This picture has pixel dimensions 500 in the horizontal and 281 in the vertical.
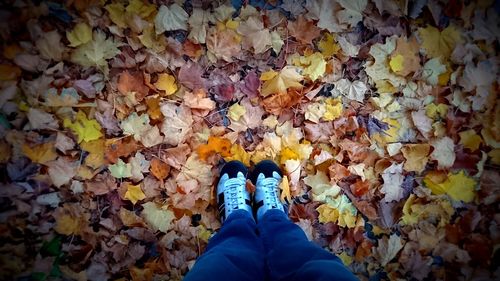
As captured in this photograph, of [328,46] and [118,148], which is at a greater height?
[328,46]

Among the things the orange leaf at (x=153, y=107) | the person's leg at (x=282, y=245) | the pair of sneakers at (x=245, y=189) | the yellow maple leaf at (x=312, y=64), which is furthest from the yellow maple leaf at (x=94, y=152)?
the yellow maple leaf at (x=312, y=64)

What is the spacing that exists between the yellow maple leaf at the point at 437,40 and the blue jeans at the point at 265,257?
941 millimetres

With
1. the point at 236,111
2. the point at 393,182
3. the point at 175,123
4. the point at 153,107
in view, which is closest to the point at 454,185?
the point at 393,182

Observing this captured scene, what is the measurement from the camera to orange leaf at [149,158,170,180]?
4.50 feet

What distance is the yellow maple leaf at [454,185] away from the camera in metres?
1.41

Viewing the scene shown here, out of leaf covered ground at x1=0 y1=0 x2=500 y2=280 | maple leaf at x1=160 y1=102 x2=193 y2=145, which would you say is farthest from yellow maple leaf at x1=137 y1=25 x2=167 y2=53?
maple leaf at x1=160 y1=102 x2=193 y2=145

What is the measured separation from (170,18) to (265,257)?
38.4 inches

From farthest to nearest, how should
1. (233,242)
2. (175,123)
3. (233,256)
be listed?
(175,123) < (233,242) < (233,256)

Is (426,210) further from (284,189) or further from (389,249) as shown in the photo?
(284,189)

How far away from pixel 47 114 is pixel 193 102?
0.57 m

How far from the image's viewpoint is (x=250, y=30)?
1352mm

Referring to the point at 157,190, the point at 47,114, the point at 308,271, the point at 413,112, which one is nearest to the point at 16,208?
the point at 47,114

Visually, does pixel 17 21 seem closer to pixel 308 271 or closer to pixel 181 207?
pixel 181 207

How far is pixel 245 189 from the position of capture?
142 centimetres
